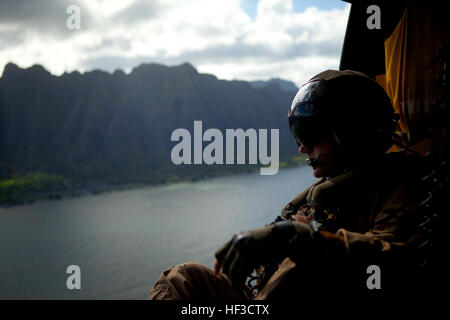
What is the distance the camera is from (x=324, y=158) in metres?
1.85

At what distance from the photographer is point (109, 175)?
223 feet

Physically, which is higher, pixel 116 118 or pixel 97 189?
pixel 116 118

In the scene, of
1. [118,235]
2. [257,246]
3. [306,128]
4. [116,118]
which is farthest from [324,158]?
[116,118]

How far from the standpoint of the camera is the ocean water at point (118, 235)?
31.9 m

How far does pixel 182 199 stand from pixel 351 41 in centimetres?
5346

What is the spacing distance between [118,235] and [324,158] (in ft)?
138

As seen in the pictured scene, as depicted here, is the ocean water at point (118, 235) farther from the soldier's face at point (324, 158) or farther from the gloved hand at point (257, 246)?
the gloved hand at point (257, 246)

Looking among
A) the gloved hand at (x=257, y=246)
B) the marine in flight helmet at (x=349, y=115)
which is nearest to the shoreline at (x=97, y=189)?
the marine in flight helmet at (x=349, y=115)

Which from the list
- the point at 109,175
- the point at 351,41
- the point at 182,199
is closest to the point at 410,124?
the point at 351,41

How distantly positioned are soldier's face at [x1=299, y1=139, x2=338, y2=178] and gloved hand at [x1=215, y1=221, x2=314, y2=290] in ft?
2.02

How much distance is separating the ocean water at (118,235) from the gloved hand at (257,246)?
28.7m
